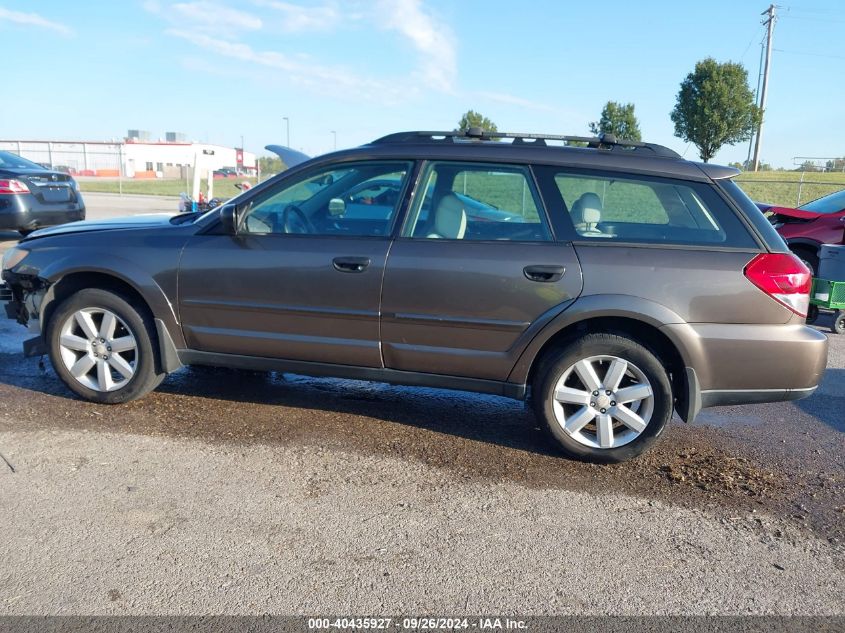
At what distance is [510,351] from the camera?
398 cm

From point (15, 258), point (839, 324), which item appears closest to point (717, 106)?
point (839, 324)

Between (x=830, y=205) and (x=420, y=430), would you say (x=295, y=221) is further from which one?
(x=830, y=205)

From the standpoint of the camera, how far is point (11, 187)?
10805 millimetres

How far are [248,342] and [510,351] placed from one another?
164cm

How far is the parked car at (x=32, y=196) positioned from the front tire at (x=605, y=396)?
992 cm

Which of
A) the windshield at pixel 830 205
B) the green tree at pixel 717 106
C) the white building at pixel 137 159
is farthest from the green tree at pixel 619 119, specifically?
the windshield at pixel 830 205

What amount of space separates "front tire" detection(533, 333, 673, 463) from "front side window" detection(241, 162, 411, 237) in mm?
1424

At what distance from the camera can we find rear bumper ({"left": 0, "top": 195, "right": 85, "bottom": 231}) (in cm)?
1077

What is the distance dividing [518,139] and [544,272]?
0.95 m

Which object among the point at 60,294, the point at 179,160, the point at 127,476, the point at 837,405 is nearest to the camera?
the point at 127,476

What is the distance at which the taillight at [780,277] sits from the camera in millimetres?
3705

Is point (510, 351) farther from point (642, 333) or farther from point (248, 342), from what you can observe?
point (248, 342)

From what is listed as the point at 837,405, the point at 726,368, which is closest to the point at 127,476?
the point at 726,368

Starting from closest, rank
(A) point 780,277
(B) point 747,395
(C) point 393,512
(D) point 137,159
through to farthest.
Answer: (C) point 393,512, (A) point 780,277, (B) point 747,395, (D) point 137,159
